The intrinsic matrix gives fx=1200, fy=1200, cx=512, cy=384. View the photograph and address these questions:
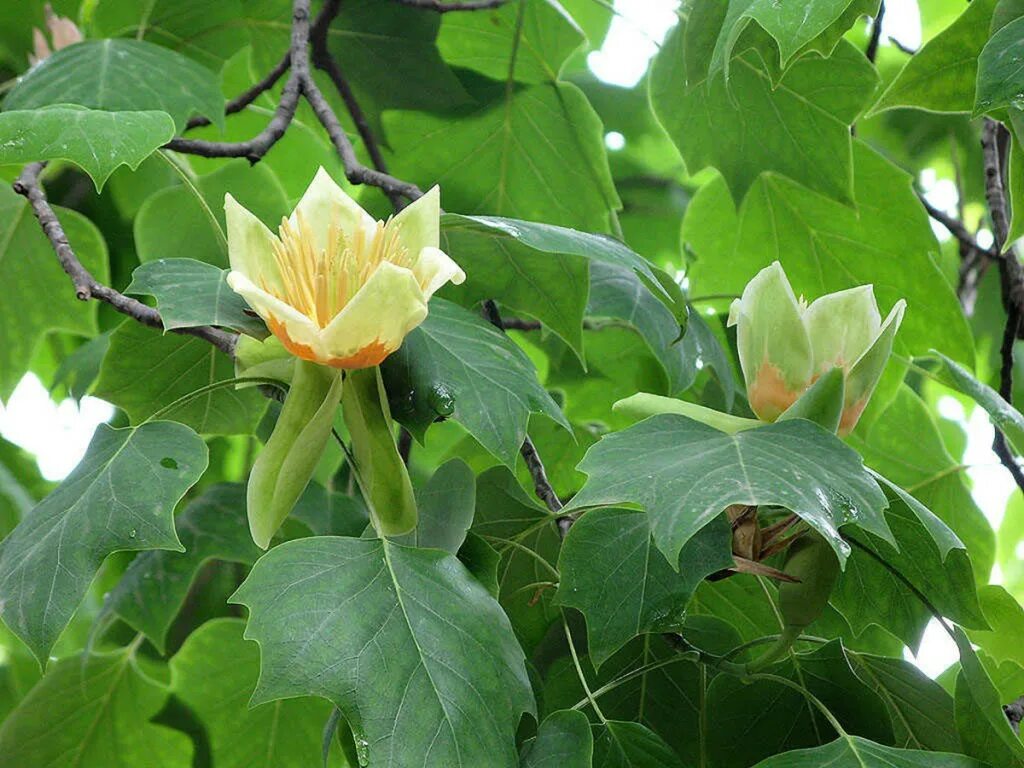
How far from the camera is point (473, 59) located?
1.13 metres

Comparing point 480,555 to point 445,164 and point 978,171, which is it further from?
point 978,171

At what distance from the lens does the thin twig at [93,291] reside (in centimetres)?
67

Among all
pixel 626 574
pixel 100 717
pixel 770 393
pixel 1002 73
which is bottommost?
pixel 100 717

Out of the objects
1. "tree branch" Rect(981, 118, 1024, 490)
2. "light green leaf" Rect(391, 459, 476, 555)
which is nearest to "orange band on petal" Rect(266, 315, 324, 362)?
"light green leaf" Rect(391, 459, 476, 555)

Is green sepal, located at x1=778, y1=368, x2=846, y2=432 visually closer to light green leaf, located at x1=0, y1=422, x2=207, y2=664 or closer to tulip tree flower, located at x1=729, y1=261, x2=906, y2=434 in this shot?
tulip tree flower, located at x1=729, y1=261, x2=906, y2=434

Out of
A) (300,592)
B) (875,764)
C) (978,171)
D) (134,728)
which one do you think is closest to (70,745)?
(134,728)

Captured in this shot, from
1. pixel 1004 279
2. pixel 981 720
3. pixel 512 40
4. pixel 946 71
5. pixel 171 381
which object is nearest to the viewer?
pixel 981 720

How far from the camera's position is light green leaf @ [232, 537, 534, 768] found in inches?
20.5

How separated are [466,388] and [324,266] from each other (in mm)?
95

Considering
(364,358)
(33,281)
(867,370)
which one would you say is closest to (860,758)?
(867,370)

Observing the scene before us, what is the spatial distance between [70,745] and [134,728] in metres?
0.06

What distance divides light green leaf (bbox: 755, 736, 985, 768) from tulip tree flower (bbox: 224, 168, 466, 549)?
0.22 m

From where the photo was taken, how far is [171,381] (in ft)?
2.92

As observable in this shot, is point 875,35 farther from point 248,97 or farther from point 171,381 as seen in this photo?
point 171,381
